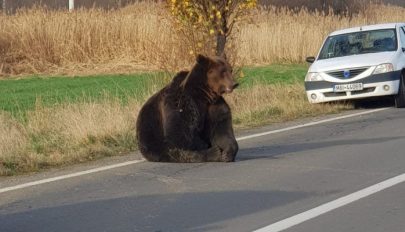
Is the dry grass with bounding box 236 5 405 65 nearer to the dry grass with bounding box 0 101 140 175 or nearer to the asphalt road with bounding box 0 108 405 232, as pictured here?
the dry grass with bounding box 0 101 140 175

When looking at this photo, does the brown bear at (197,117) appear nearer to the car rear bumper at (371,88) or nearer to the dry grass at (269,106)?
the dry grass at (269,106)

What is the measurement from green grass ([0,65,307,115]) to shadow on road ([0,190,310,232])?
9.07 meters

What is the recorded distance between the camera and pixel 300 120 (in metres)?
16.4

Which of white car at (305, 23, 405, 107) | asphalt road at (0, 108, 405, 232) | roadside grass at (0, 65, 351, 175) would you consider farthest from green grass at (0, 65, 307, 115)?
asphalt road at (0, 108, 405, 232)

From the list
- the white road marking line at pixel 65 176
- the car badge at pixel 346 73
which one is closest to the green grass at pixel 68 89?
the car badge at pixel 346 73

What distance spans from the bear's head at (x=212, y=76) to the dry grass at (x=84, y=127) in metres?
2.25

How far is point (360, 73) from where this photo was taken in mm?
17719

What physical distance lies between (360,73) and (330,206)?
9.44 metres

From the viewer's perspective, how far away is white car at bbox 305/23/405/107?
17.6m

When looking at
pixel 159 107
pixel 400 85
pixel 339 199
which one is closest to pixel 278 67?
pixel 400 85

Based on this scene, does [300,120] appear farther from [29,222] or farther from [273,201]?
[29,222]

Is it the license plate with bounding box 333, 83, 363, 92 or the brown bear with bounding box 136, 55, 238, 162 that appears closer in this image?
the brown bear with bounding box 136, 55, 238, 162

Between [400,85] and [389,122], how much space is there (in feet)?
8.58

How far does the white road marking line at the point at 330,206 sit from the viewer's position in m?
7.80
